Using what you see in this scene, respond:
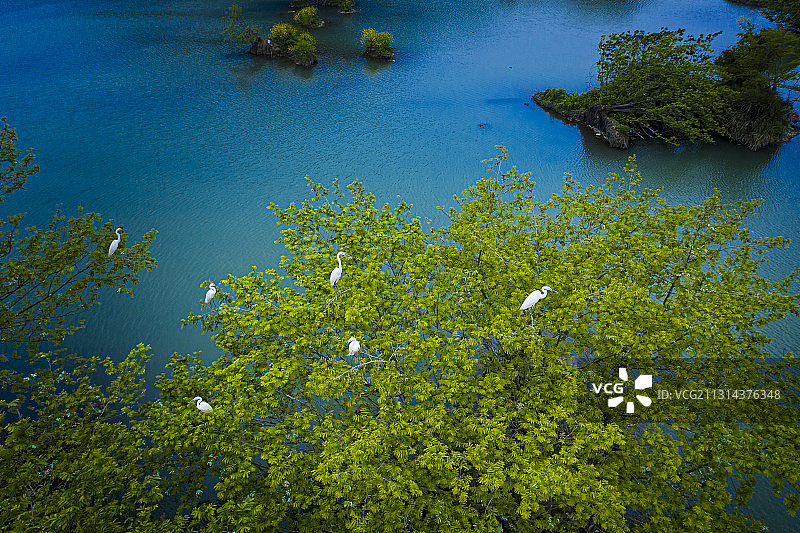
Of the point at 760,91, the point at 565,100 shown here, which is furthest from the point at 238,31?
the point at 760,91

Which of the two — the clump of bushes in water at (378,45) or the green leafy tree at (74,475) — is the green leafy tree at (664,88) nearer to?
the clump of bushes in water at (378,45)

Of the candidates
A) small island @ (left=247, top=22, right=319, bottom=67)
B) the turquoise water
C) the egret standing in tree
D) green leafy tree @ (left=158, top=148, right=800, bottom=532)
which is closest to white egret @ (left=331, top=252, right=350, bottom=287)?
green leafy tree @ (left=158, top=148, right=800, bottom=532)

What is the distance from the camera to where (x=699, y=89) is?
1099 inches

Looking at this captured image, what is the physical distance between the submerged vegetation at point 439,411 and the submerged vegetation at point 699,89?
19.9 m

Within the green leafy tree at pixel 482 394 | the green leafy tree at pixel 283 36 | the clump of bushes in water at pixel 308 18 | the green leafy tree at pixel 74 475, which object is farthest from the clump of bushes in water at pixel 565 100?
the green leafy tree at pixel 74 475

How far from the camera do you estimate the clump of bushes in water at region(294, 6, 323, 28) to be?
4569cm

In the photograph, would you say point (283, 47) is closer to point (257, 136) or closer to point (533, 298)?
point (257, 136)

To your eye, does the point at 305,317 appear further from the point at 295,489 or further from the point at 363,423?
the point at 295,489

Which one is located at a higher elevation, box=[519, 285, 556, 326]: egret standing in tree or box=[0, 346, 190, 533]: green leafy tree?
box=[519, 285, 556, 326]: egret standing in tree

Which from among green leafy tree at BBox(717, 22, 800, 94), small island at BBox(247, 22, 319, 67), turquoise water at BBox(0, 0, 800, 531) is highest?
green leafy tree at BBox(717, 22, 800, 94)
